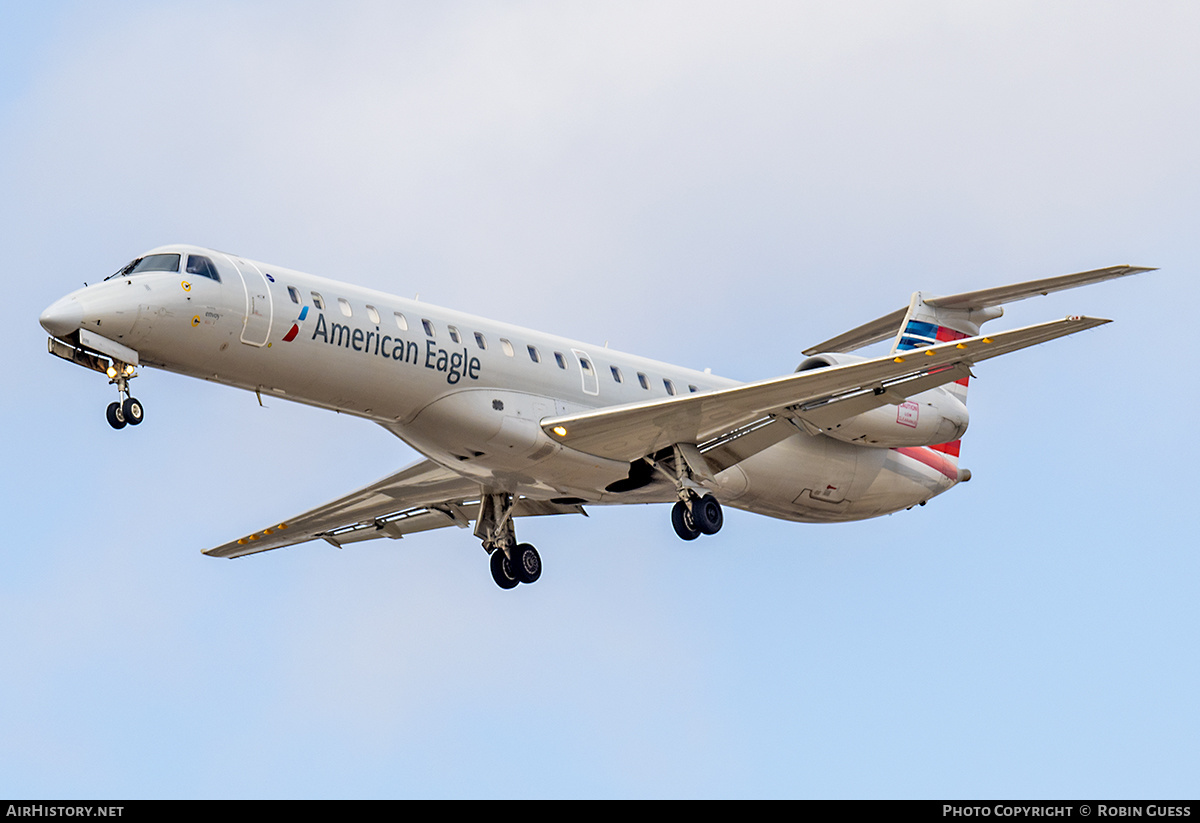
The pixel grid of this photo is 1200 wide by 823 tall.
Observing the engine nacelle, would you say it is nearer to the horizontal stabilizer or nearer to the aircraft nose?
the horizontal stabilizer

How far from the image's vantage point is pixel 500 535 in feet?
86.0

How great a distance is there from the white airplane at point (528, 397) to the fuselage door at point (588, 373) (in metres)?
0.06

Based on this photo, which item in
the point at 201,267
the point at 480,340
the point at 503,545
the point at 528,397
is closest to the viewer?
the point at 201,267

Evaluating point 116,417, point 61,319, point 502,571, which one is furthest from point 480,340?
point 61,319

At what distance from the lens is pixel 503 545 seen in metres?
26.2

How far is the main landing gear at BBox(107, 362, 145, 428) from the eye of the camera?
66.2 feet

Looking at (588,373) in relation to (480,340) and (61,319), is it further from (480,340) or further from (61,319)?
(61,319)

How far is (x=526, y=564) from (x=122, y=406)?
26.5 feet

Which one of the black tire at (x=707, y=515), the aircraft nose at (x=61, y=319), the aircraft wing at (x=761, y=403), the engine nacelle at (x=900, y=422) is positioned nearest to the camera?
the aircraft nose at (x=61, y=319)

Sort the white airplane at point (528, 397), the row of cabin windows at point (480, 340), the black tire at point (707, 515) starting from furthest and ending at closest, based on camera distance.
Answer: the black tire at point (707, 515) → the row of cabin windows at point (480, 340) → the white airplane at point (528, 397)

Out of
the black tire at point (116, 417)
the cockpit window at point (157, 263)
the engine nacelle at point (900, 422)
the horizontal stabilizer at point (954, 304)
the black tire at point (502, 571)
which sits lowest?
the black tire at point (502, 571)

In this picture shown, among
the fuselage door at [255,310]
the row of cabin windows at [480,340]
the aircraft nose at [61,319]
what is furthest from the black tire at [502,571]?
the aircraft nose at [61,319]

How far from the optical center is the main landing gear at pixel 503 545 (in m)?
26.2

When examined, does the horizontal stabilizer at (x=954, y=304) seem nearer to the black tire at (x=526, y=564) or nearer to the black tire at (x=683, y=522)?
the black tire at (x=683, y=522)
